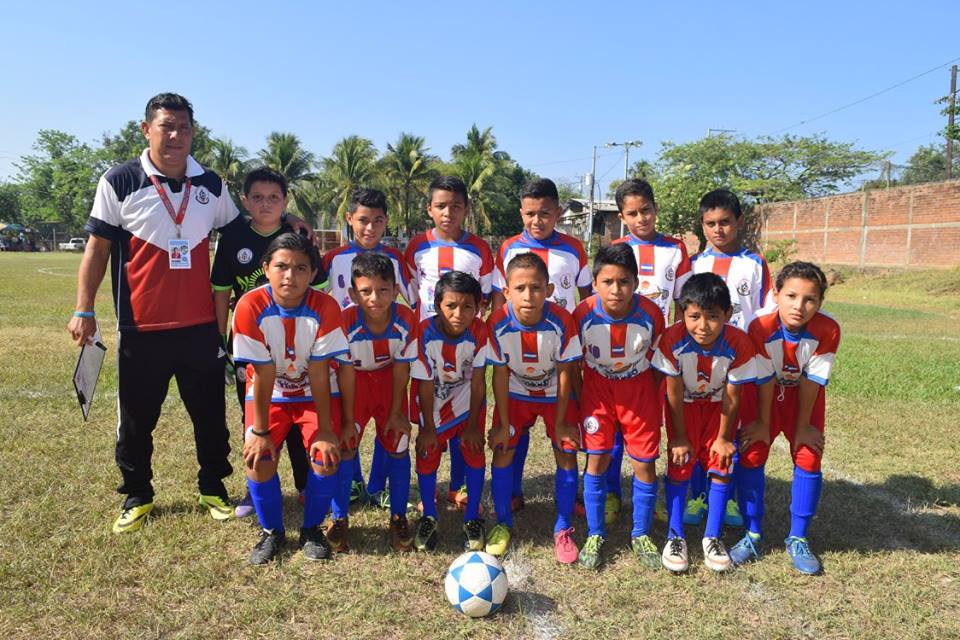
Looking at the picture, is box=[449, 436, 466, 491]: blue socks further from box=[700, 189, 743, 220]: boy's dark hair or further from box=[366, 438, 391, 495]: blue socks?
box=[700, 189, 743, 220]: boy's dark hair

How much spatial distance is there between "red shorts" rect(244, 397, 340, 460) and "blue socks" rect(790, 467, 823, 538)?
252 centimetres

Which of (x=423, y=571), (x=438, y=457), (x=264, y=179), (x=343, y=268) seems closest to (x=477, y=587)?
(x=423, y=571)

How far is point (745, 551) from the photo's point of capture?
10.4 feet

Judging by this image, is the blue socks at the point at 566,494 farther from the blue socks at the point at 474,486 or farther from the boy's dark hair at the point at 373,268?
the boy's dark hair at the point at 373,268

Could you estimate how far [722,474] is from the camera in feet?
10.5

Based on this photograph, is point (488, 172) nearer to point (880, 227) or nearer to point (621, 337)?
point (880, 227)

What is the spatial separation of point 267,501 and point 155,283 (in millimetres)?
1398

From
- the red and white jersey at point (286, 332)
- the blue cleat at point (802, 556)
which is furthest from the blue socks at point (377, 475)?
the blue cleat at point (802, 556)

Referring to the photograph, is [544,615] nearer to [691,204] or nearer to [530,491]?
[530,491]

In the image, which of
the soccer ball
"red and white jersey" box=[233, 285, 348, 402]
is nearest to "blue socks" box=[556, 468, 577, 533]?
the soccer ball

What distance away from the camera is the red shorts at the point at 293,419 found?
3.18 meters

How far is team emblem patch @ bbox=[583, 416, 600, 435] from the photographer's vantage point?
3266mm

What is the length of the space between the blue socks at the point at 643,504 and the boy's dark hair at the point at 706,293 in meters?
0.99

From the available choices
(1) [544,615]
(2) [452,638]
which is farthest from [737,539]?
(2) [452,638]
